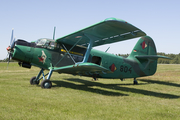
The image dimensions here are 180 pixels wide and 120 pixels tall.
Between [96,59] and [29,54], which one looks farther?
[96,59]

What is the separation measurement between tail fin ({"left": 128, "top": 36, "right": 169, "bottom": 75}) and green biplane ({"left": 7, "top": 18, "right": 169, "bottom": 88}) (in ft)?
1.02

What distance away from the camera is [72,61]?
10.1 m

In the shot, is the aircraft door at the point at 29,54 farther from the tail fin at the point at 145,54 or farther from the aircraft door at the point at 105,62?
the tail fin at the point at 145,54

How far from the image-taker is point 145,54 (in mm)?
13461

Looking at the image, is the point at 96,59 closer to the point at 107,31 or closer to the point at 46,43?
the point at 107,31

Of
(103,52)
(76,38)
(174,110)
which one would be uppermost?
(76,38)

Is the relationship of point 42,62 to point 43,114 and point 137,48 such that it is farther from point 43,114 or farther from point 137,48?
point 137,48

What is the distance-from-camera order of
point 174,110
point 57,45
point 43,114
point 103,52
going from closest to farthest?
1. point 43,114
2. point 174,110
3. point 57,45
4. point 103,52

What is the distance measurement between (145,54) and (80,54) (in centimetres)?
602

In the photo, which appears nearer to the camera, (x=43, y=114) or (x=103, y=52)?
(x=43, y=114)

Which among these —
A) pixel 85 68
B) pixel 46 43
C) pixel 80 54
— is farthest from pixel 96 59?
pixel 46 43

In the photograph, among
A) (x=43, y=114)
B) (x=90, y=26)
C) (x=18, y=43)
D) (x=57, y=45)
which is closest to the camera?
(x=43, y=114)

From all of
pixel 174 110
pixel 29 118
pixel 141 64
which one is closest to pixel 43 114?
pixel 29 118

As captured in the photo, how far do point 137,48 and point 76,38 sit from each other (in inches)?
237
